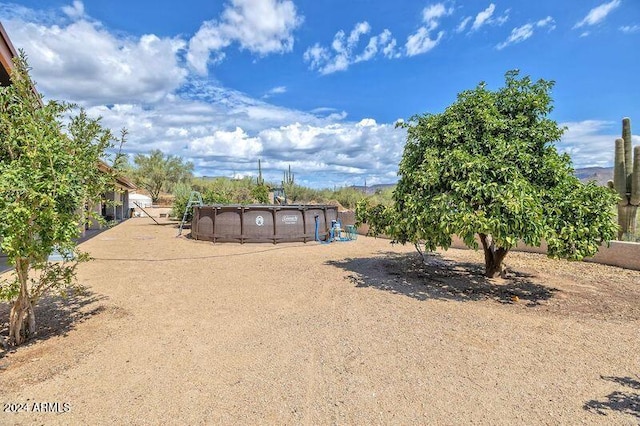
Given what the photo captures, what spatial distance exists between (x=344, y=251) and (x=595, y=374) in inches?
356

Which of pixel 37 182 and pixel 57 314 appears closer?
pixel 37 182

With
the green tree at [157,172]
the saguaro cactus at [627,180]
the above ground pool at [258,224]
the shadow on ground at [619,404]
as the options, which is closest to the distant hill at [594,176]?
the saguaro cactus at [627,180]

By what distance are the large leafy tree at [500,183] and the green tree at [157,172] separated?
1612 inches

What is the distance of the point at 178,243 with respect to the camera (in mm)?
14367

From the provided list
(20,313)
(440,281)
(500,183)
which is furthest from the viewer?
(440,281)

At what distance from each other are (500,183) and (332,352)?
423 centimetres

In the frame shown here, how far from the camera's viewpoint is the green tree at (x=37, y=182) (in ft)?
11.5

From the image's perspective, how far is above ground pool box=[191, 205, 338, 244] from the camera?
14289 mm

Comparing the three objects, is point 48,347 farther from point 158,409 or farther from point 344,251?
point 344,251

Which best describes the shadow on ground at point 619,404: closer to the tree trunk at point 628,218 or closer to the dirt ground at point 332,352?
the dirt ground at point 332,352

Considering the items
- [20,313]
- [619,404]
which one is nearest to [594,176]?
[619,404]

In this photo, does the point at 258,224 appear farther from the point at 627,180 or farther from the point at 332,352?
the point at 627,180

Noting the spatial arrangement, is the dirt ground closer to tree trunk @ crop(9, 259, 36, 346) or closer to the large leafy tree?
tree trunk @ crop(9, 259, 36, 346)

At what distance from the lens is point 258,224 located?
14.3 metres
